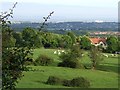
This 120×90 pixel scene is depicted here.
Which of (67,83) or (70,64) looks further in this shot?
(70,64)

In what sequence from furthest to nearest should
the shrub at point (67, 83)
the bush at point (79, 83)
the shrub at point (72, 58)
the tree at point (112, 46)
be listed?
the tree at point (112, 46) → the shrub at point (72, 58) → the shrub at point (67, 83) → the bush at point (79, 83)

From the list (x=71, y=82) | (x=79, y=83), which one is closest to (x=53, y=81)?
(x=71, y=82)

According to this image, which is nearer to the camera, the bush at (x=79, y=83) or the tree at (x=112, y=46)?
the bush at (x=79, y=83)

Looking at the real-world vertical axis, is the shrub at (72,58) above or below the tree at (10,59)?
below

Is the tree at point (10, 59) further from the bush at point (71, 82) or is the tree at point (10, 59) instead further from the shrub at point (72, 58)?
the shrub at point (72, 58)

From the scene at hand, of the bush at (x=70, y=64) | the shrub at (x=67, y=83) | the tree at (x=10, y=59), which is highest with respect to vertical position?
the tree at (x=10, y=59)

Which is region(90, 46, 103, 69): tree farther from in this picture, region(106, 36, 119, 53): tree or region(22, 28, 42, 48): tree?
region(22, 28, 42, 48): tree

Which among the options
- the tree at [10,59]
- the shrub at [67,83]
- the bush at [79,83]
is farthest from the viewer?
the shrub at [67,83]

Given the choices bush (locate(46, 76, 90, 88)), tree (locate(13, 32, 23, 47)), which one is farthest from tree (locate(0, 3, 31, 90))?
bush (locate(46, 76, 90, 88))

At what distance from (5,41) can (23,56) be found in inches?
14.1

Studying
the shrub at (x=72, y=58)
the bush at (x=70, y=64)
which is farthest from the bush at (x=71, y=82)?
the bush at (x=70, y=64)

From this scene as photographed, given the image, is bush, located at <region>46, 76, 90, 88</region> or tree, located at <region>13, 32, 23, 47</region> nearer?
tree, located at <region>13, 32, 23, 47</region>

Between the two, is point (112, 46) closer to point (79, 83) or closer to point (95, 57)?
point (95, 57)

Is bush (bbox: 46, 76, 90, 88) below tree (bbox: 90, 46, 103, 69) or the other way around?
below
